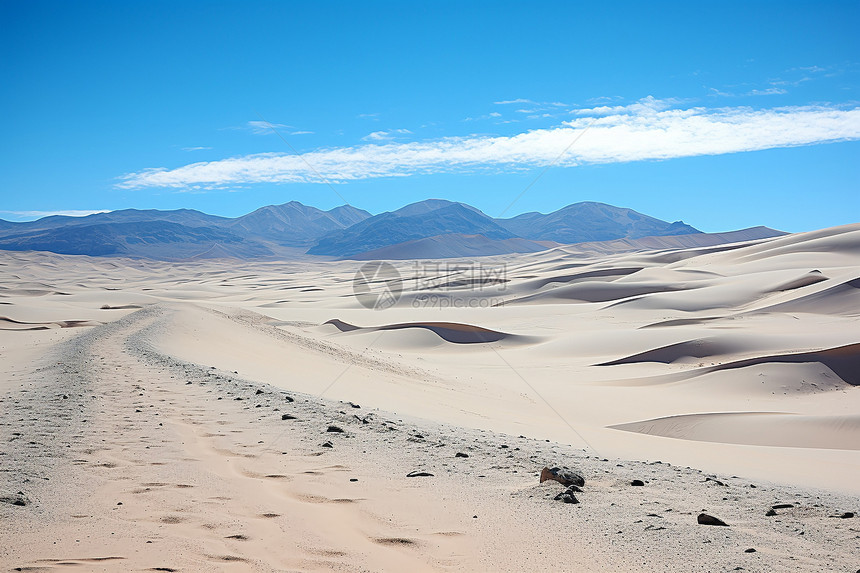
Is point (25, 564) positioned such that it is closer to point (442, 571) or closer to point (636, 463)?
point (442, 571)

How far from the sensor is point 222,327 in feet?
59.0

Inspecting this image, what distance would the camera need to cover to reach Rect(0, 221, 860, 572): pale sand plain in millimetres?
3104

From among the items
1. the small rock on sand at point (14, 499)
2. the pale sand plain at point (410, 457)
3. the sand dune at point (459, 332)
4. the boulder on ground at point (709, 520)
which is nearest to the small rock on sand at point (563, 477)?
the pale sand plain at point (410, 457)

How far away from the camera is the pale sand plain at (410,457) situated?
10.2 ft

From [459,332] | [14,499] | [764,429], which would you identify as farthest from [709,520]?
[459,332]

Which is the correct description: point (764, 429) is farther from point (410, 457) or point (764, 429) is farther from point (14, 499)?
point (14, 499)

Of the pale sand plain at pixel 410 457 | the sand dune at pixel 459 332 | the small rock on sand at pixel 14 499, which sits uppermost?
the small rock on sand at pixel 14 499

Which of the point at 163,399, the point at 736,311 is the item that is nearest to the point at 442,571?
the point at 163,399

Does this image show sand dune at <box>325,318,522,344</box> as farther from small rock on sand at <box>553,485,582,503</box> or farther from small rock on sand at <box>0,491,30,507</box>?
small rock on sand at <box>0,491,30,507</box>

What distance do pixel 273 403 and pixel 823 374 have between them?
36.9ft

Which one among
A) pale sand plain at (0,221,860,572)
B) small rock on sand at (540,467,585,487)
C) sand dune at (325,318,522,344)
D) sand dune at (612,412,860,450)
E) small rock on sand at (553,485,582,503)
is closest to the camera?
pale sand plain at (0,221,860,572)

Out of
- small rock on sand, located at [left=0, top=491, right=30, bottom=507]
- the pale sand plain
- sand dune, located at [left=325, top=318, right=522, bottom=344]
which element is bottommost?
sand dune, located at [left=325, top=318, right=522, bottom=344]

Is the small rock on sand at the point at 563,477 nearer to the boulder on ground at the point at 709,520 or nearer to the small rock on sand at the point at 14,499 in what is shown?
the boulder on ground at the point at 709,520

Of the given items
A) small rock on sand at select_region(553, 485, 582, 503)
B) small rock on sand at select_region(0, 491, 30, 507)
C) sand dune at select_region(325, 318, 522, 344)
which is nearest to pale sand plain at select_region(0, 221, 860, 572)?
small rock on sand at select_region(0, 491, 30, 507)
